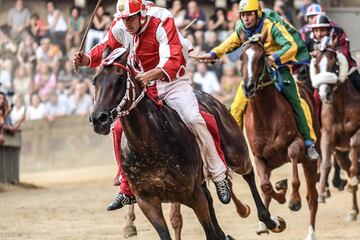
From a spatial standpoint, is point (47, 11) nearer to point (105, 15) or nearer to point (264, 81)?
point (105, 15)

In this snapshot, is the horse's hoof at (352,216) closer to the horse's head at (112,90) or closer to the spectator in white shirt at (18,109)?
the horse's head at (112,90)

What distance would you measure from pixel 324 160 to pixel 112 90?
7533 millimetres

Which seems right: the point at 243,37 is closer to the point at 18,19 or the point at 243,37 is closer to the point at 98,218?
the point at 98,218

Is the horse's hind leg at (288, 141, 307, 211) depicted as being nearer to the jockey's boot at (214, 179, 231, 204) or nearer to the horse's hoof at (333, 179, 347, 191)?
the jockey's boot at (214, 179, 231, 204)

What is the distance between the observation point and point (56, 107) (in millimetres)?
24094

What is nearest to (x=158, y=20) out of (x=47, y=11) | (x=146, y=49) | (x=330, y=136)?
(x=146, y=49)

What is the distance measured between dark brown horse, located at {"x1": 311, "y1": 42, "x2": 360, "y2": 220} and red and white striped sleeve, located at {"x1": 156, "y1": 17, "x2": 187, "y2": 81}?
5.38m

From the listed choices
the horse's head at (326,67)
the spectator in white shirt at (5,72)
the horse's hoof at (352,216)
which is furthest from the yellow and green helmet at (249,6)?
the spectator in white shirt at (5,72)

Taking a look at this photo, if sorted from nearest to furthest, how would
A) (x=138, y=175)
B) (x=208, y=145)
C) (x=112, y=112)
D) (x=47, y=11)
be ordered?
(x=112, y=112) → (x=138, y=175) → (x=208, y=145) → (x=47, y=11)

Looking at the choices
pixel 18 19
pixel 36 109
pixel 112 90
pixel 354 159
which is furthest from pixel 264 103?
pixel 18 19

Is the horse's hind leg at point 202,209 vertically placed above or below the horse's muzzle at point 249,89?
below

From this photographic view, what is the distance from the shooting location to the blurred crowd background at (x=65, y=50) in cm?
2320

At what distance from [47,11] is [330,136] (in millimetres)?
11314

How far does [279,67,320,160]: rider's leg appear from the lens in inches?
490
